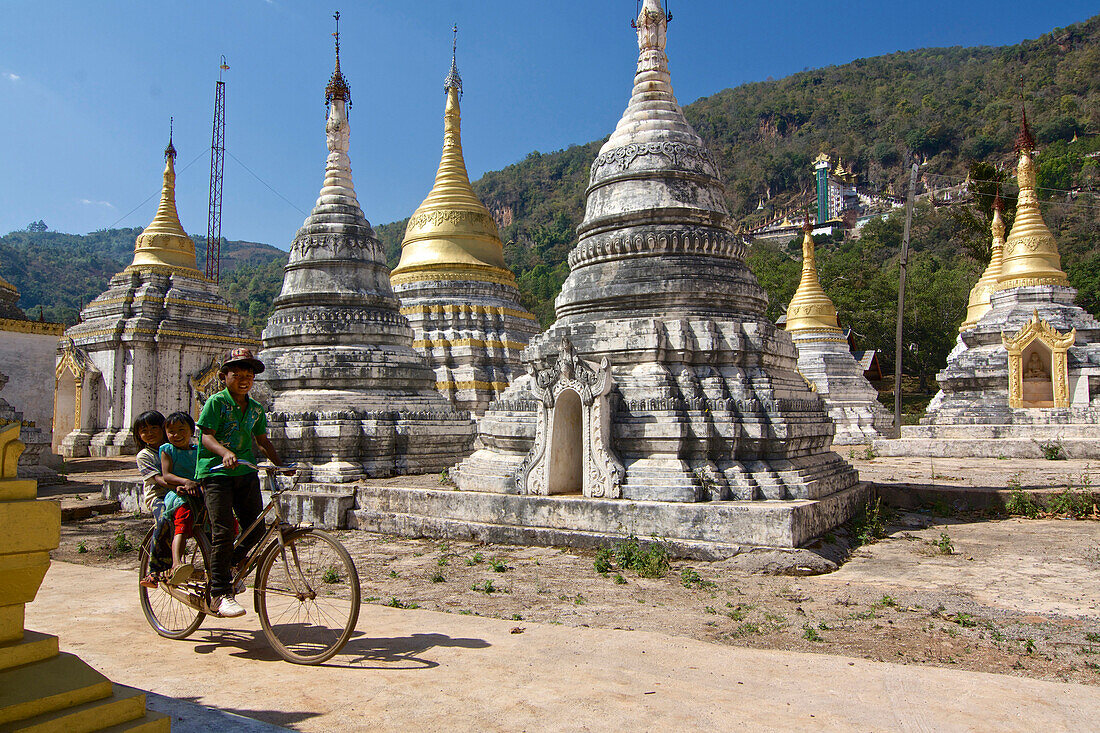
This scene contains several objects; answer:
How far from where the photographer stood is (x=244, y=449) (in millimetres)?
5543

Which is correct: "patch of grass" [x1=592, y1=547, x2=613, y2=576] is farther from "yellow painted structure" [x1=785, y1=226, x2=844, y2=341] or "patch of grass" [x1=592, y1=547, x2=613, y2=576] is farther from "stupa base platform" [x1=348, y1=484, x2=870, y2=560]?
"yellow painted structure" [x1=785, y1=226, x2=844, y2=341]

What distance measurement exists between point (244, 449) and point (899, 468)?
1674cm

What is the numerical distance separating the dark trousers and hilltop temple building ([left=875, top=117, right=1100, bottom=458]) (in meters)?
20.2

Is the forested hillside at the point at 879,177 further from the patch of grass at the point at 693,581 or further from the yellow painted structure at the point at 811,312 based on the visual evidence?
the patch of grass at the point at 693,581

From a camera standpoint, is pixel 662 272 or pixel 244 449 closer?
pixel 244 449

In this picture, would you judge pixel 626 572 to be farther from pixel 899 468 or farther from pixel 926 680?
pixel 899 468

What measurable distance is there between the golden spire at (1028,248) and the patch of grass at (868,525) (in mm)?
15738

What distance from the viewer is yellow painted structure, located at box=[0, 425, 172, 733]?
2693 mm

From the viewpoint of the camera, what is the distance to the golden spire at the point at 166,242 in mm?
29734

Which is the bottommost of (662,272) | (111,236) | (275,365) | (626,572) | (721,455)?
(626,572)

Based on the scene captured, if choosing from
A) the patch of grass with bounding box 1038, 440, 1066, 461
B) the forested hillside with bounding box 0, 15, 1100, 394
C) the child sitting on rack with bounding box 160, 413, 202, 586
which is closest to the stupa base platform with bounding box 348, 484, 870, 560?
the child sitting on rack with bounding box 160, 413, 202, 586

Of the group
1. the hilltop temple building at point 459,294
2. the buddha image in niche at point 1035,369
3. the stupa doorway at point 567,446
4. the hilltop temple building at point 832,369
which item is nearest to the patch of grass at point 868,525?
the stupa doorway at point 567,446

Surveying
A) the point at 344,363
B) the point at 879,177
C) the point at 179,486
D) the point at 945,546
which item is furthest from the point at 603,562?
the point at 879,177

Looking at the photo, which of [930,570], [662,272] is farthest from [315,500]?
[930,570]
